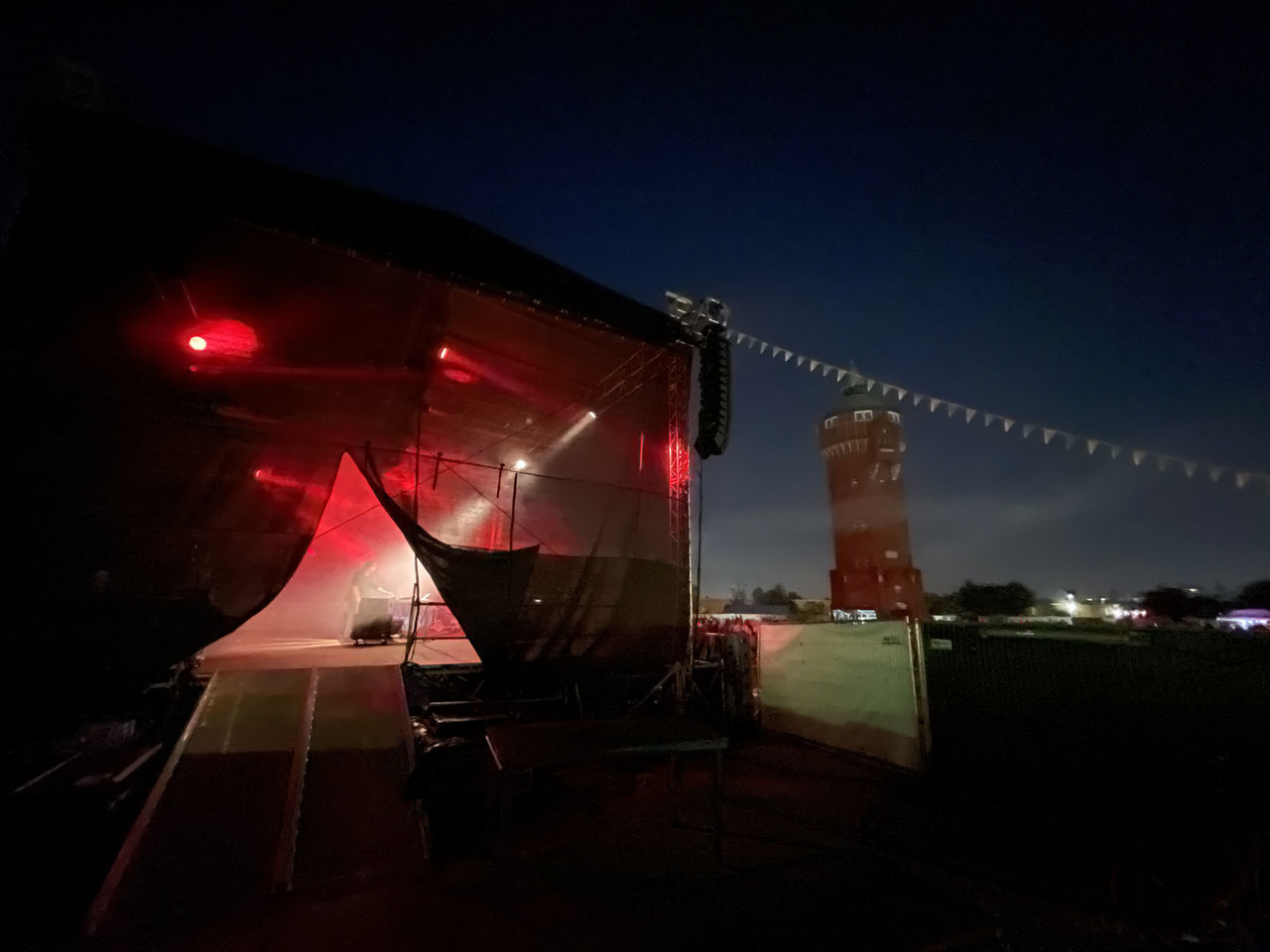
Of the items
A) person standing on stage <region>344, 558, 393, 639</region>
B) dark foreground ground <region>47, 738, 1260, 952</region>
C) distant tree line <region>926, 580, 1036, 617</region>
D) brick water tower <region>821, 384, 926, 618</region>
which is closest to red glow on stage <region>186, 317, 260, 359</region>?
dark foreground ground <region>47, 738, 1260, 952</region>

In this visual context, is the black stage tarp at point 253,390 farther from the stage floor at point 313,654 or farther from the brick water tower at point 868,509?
the brick water tower at point 868,509

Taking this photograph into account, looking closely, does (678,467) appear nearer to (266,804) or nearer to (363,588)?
(266,804)

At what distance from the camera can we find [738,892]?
356 cm

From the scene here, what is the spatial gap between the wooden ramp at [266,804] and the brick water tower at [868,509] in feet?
133

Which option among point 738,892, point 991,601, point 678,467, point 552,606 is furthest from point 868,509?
point 738,892

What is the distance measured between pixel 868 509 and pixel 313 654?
140ft

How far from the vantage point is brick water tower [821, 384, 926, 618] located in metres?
40.2

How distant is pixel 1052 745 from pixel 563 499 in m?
6.71

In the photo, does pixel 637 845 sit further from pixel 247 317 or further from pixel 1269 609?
pixel 1269 609

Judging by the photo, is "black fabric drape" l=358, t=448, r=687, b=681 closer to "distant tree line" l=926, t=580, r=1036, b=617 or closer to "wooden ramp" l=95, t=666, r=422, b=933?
"wooden ramp" l=95, t=666, r=422, b=933

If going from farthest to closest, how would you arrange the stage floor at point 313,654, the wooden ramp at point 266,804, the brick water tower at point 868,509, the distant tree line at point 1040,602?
1. the brick water tower at point 868,509
2. the distant tree line at point 1040,602
3. the stage floor at point 313,654
4. the wooden ramp at point 266,804

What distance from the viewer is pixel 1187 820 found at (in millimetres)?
3617

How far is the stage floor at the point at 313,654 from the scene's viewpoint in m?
7.49

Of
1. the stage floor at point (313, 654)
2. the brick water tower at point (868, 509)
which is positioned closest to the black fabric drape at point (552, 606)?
the stage floor at point (313, 654)
